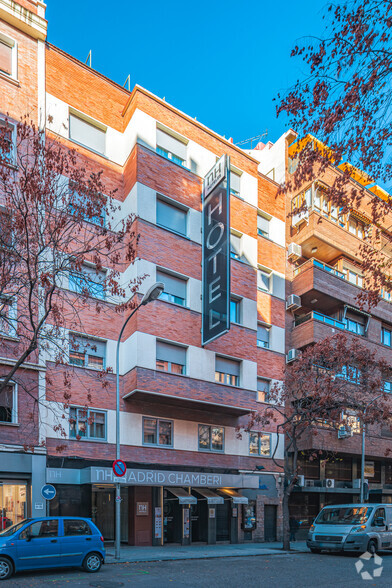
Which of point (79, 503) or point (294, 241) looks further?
point (294, 241)

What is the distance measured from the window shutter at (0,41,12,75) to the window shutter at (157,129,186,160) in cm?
680

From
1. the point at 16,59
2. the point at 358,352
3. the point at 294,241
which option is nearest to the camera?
the point at 16,59

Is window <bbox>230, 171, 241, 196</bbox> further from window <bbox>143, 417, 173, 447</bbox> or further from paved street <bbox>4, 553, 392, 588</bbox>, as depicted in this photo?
paved street <bbox>4, 553, 392, 588</bbox>

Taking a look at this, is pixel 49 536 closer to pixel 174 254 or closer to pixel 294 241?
pixel 174 254

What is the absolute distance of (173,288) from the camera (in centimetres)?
2411

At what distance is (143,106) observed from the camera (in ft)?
79.9

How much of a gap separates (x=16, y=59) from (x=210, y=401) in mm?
15862

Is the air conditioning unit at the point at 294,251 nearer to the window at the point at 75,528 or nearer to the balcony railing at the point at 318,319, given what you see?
the balcony railing at the point at 318,319

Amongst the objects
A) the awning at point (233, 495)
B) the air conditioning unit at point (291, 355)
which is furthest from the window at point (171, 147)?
the awning at point (233, 495)

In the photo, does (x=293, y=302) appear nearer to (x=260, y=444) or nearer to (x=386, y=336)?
(x=260, y=444)

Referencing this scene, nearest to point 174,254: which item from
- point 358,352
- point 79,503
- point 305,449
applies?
point 358,352

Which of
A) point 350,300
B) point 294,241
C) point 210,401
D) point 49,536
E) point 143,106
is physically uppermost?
point 143,106

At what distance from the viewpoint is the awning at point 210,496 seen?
74.8 feet

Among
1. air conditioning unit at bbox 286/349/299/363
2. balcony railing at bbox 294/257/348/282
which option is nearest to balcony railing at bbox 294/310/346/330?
air conditioning unit at bbox 286/349/299/363
